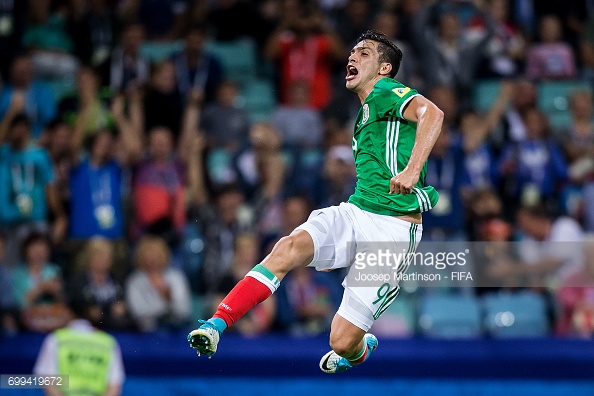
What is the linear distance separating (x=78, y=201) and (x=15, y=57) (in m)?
2.32

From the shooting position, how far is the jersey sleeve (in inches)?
258

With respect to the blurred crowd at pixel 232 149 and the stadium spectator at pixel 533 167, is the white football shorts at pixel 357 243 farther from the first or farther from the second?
the stadium spectator at pixel 533 167

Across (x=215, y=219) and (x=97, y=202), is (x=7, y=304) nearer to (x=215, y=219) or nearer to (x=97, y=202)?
(x=97, y=202)

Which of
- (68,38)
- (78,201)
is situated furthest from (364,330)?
(68,38)

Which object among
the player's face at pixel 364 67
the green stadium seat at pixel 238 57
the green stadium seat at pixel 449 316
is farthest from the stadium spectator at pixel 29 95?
the player's face at pixel 364 67

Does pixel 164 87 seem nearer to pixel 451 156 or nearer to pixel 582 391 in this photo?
pixel 451 156

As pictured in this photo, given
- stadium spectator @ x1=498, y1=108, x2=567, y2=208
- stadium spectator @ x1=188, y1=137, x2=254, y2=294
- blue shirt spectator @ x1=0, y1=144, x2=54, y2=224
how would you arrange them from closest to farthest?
stadium spectator @ x1=188, y1=137, x2=254, y2=294 → blue shirt spectator @ x1=0, y1=144, x2=54, y2=224 → stadium spectator @ x1=498, y1=108, x2=567, y2=208

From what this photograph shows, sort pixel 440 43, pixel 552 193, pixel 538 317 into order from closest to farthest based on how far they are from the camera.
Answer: pixel 538 317 < pixel 552 193 < pixel 440 43

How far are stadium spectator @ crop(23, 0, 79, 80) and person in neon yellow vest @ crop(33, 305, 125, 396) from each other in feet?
13.6

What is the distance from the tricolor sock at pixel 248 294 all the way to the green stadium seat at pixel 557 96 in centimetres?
713

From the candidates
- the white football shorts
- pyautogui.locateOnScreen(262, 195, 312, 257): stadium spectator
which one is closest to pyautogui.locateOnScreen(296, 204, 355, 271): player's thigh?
the white football shorts

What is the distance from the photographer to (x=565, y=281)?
1050 centimetres

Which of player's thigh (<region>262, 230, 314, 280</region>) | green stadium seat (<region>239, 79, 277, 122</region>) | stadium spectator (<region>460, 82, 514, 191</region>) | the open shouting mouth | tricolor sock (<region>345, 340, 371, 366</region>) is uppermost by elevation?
green stadium seat (<region>239, 79, 277, 122</region>)

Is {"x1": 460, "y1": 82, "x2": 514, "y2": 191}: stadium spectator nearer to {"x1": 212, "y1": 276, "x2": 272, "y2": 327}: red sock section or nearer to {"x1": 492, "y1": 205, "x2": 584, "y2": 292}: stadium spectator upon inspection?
{"x1": 492, "y1": 205, "x2": 584, "y2": 292}: stadium spectator
